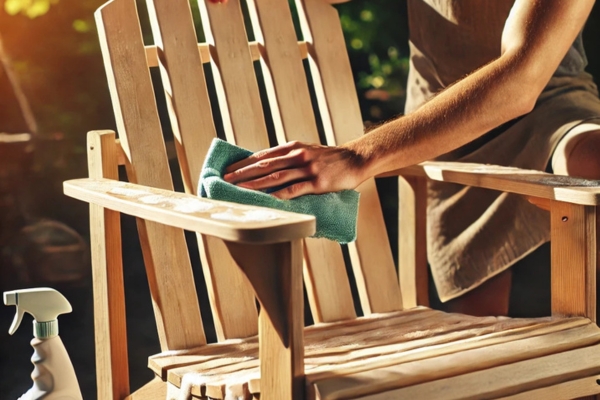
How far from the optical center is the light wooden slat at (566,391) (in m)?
1.26

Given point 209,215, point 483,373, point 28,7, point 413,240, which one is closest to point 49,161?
point 28,7

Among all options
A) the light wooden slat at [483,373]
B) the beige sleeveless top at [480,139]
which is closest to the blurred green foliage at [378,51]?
the beige sleeveless top at [480,139]

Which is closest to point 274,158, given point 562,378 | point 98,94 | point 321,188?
point 321,188

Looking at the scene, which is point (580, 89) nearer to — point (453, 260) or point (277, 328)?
point (453, 260)

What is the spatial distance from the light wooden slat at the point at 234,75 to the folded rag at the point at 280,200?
11.1 inches

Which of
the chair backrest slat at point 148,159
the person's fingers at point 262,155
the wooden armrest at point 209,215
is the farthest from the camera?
the chair backrest slat at point 148,159

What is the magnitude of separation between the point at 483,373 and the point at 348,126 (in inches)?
31.9

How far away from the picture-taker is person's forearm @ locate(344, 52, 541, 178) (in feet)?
5.16

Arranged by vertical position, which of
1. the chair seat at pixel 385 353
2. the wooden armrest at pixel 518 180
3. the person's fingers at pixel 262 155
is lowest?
the chair seat at pixel 385 353

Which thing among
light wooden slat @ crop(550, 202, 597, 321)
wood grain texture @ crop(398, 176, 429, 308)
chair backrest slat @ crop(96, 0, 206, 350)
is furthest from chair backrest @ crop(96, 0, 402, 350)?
light wooden slat @ crop(550, 202, 597, 321)

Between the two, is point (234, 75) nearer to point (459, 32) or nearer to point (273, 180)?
point (273, 180)

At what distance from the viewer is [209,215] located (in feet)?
3.55

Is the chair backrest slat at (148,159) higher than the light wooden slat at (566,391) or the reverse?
higher

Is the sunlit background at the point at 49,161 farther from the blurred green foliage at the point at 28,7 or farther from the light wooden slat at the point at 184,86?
the light wooden slat at the point at 184,86
